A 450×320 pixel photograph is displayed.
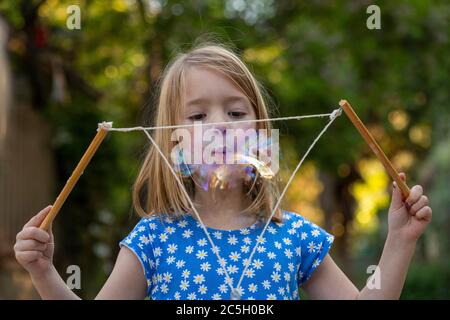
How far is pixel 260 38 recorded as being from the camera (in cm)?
738

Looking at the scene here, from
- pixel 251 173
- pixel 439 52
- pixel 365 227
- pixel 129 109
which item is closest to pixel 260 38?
pixel 439 52

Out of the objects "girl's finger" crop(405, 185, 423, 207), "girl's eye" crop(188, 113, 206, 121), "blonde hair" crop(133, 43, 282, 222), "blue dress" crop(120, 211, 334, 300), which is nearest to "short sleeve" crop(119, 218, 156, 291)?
"blue dress" crop(120, 211, 334, 300)

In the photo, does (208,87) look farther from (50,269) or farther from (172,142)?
(50,269)


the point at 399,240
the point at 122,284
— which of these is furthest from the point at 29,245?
the point at 399,240

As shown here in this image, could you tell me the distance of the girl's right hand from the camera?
1910 mm

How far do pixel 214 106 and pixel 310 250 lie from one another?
512 millimetres

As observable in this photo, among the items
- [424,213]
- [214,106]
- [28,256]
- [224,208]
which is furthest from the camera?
[224,208]

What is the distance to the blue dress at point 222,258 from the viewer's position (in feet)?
6.64

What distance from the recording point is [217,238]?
6.92ft

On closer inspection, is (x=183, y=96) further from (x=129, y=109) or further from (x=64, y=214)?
(x=129, y=109)

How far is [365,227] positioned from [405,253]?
2228 centimetres

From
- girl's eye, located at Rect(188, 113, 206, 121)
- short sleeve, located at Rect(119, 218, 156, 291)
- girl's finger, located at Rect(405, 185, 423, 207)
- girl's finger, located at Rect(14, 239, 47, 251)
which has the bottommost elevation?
short sleeve, located at Rect(119, 218, 156, 291)

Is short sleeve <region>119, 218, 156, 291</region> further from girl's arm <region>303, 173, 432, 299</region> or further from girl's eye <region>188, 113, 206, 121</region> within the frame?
girl's arm <region>303, 173, 432, 299</region>

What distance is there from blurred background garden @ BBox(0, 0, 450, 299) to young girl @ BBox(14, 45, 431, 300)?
14.4 ft
